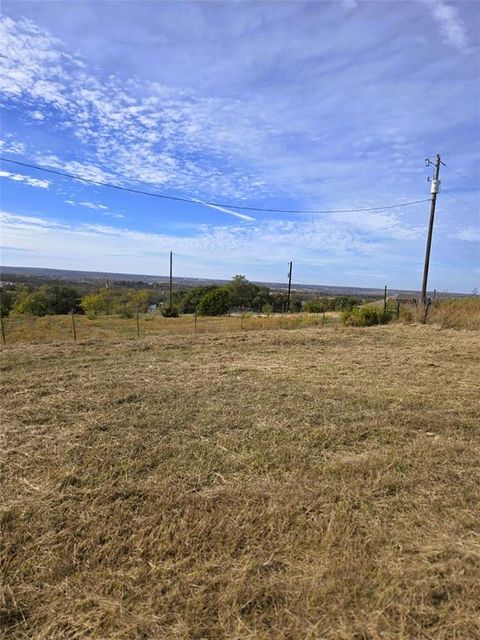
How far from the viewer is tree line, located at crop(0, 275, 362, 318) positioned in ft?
106

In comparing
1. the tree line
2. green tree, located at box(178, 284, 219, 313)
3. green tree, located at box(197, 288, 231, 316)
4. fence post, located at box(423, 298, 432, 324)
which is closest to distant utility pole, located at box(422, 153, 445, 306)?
fence post, located at box(423, 298, 432, 324)

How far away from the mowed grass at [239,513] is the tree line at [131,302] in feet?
68.1

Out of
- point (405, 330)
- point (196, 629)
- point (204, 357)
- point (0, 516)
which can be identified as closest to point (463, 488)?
point (196, 629)

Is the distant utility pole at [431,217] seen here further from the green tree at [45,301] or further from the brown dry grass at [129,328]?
the green tree at [45,301]

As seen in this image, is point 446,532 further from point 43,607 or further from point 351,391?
point 351,391

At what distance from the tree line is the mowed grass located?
2074 cm

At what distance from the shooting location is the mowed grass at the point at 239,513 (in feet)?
5.13

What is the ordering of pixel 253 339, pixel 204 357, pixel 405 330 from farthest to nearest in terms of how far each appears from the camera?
pixel 405 330, pixel 253 339, pixel 204 357

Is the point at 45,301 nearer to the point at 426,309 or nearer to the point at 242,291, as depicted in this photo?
the point at 242,291

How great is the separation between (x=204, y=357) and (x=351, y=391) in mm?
2970

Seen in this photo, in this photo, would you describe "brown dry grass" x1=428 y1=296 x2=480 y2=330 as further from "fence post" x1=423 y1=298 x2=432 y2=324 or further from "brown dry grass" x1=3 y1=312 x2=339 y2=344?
"brown dry grass" x1=3 y1=312 x2=339 y2=344

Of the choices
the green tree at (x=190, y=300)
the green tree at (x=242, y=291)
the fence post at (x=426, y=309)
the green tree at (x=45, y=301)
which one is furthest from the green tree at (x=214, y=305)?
the fence post at (x=426, y=309)

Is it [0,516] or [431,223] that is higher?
[431,223]

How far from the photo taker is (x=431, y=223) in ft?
51.8
